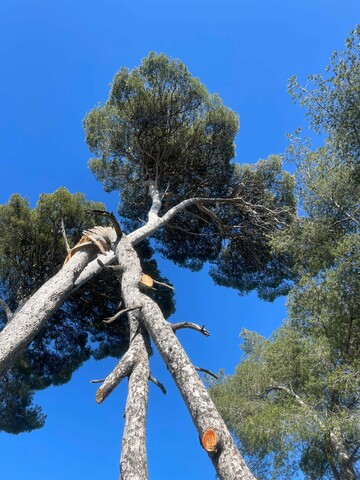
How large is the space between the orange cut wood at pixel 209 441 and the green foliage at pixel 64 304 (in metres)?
9.80

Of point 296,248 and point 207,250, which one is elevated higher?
point 207,250

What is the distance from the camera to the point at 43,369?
1410 cm

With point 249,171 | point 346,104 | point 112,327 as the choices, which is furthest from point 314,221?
point 112,327

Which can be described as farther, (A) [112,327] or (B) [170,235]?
(B) [170,235]

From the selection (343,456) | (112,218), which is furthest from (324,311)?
(112,218)

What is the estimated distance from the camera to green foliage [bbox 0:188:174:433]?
1259 centimetres

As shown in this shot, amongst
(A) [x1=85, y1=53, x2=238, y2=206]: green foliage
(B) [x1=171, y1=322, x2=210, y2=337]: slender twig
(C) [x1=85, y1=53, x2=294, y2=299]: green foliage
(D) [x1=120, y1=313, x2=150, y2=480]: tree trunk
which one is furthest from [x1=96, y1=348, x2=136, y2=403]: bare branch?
(A) [x1=85, y1=53, x2=238, y2=206]: green foliage

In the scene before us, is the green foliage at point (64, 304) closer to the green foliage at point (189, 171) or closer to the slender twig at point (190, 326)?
the green foliage at point (189, 171)

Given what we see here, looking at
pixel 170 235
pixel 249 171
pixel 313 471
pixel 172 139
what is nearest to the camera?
pixel 313 471

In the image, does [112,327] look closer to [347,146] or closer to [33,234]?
[33,234]

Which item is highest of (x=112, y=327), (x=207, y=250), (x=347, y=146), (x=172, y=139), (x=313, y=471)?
(x=172, y=139)

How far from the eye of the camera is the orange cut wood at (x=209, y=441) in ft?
10.5

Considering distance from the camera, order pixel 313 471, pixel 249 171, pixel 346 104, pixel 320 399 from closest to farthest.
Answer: pixel 346 104 < pixel 320 399 < pixel 313 471 < pixel 249 171

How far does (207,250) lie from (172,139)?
4.50m
